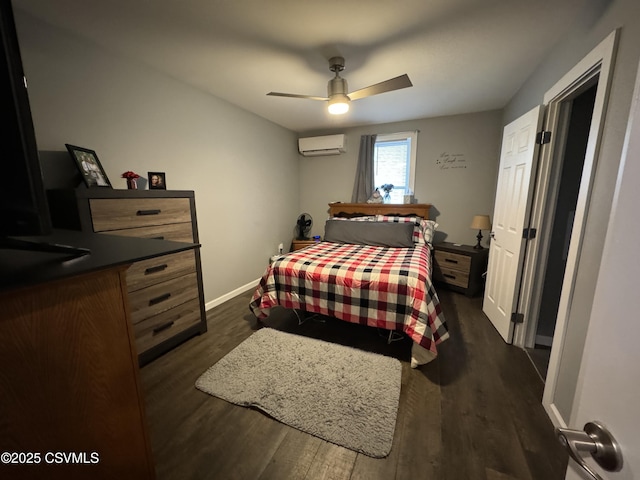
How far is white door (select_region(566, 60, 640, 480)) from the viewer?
0.37 m

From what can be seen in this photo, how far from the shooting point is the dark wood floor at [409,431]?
1.22m

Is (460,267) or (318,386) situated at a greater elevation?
(460,267)

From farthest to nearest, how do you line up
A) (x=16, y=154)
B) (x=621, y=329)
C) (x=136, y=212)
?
(x=136, y=212) → (x=16, y=154) → (x=621, y=329)

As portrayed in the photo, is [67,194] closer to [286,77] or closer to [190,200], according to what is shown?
[190,200]

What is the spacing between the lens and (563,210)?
6.79 feet

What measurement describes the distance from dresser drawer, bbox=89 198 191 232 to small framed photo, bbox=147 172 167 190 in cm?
24

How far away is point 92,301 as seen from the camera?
709mm

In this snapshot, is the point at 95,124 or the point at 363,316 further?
the point at 363,316

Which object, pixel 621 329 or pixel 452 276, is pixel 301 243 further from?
pixel 621 329

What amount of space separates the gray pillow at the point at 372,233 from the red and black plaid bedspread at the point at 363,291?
1.51ft

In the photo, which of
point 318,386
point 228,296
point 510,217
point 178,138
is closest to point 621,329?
point 318,386

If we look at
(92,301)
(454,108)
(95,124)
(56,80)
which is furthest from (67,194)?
(454,108)

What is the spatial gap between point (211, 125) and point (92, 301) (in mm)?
2629

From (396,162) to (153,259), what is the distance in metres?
3.45
